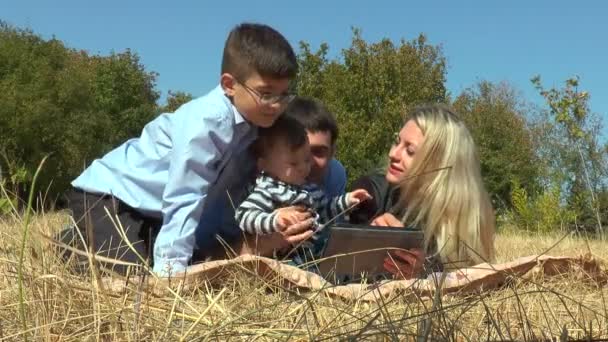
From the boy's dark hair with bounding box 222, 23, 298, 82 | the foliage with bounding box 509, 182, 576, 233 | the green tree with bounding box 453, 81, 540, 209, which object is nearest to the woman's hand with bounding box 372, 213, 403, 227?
the boy's dark hair with bounding box 222, 23, 298, 82

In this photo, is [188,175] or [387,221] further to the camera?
[387,221]

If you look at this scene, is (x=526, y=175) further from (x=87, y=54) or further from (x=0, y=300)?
Result: (x=87, y=54)

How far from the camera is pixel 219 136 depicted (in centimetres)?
259

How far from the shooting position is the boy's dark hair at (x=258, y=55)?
8.70ft

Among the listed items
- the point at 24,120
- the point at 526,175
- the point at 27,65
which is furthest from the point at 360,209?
the point at 27,65

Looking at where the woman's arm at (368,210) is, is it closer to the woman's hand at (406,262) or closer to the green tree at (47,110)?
the woman's hand at (406,262)

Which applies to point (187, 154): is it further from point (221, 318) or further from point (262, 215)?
point (221, 318)

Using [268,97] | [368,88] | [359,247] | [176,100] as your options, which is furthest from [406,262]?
[176,100]

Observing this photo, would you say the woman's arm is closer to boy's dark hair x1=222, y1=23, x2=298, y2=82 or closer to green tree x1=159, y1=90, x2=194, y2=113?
boy's dark hair x1=222, y1=23, x2=298, y2=82

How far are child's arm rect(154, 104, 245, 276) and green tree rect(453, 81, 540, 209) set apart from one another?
41.4ft

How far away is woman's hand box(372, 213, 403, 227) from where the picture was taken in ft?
9.66

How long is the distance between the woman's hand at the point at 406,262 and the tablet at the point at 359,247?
24 mm

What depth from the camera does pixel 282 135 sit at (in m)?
2.80

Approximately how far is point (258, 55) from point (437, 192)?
91 cm
